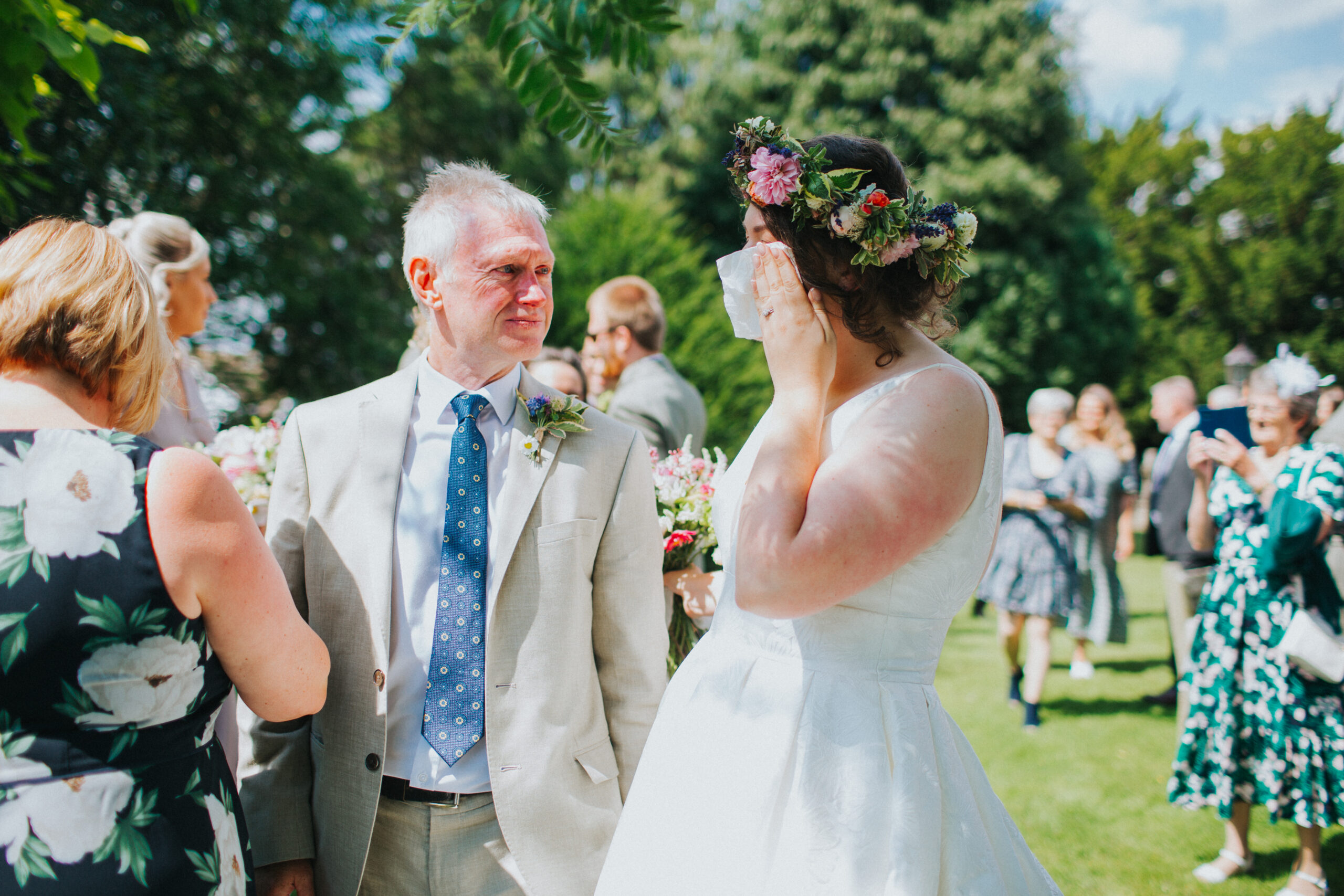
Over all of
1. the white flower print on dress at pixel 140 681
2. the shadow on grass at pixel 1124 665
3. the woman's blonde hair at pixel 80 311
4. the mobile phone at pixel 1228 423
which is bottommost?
the shadow on grass at pixel 1124 665

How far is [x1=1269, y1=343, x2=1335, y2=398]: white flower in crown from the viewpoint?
14.8 ft

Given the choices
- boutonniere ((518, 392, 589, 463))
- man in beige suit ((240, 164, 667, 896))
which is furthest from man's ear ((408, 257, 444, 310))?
boutonniere ((518, 392, 589, 463))

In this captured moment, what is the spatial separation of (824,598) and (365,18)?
Answer: 15.5m

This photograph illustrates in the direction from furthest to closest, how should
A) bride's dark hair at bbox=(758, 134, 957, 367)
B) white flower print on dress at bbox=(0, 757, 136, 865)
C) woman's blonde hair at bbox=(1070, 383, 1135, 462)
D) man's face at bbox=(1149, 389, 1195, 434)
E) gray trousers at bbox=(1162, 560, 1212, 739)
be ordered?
1. woman's blonde hair at bbox=(1070, 383, 1135, 462)
2. man's face at bbox=(1149, 389, 1195, 434)
3. gray trousers at bbox=(1162, 560, 1212, 739)
4. bride's dark hair at bbox=(758, 134, 957, 367)
5. white flower print on dress at bbox=(0, 757, 136, 865)

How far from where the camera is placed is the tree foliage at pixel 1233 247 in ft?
93.7

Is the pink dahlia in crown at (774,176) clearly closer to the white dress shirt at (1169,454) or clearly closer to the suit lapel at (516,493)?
the suit lapel at (516,493)

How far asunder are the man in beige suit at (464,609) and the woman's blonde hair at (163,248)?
1.79m

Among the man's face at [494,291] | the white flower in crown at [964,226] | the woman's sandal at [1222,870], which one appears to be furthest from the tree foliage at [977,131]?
the white flower in crown at [964,226]

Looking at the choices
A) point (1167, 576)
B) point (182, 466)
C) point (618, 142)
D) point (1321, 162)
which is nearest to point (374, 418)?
point (182, 466)

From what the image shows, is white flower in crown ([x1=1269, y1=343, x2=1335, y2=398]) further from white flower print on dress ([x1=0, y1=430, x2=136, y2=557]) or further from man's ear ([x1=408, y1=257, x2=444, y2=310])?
white flower print on dress ([x1=0, y1=430, x2=136, y2=557])

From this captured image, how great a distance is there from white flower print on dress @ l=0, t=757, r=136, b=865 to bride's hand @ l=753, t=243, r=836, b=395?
4.79 ft

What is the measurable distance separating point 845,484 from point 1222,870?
4.33 m

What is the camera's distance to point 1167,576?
267 inches

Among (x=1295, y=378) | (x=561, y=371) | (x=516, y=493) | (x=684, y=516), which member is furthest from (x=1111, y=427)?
(x=516, y=493)
